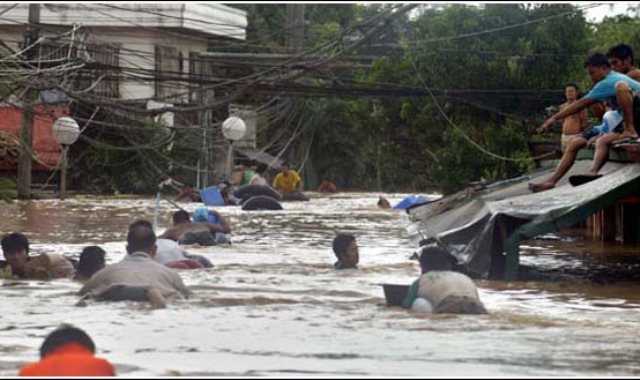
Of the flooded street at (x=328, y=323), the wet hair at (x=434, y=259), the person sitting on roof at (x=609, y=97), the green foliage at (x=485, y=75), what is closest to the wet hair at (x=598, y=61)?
the person sitting on roof at (x=609, y=97)

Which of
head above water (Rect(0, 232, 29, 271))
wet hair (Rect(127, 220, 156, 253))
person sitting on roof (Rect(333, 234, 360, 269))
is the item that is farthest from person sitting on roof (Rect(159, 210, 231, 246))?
wet hair (Rect(127, 220, 156, 253))

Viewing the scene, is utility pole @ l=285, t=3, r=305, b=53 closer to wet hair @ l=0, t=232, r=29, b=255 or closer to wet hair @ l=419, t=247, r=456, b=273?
wet hair @ l=0, t=232, r=29, b=255

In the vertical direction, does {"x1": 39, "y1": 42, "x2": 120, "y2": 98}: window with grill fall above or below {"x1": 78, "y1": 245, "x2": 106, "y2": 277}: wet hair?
above

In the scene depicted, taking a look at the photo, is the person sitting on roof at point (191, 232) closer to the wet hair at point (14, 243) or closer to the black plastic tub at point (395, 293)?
the wet hair at point (14, 243)

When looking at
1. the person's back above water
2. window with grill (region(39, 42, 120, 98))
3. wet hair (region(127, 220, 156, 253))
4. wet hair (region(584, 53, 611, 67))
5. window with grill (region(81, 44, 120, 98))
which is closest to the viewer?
the person's back above water

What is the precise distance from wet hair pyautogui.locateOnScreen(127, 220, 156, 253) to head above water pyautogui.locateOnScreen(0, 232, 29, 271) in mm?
1577

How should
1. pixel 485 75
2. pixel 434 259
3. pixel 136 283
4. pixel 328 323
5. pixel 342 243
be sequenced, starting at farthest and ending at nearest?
pixel 485 75, pixel 342 243, pixel 434 259, pixel 136 283, pixel 328 323

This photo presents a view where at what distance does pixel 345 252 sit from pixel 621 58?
3.84m

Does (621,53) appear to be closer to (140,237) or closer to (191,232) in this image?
(140,237)

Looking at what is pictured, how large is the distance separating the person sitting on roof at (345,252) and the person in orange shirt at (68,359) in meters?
8.14

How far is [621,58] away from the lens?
15797 mm

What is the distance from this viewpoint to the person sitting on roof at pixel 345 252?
15672 millimetres

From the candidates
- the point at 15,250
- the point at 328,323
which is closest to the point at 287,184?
the point at 15,250

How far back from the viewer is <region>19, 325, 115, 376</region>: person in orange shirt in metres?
6.89
